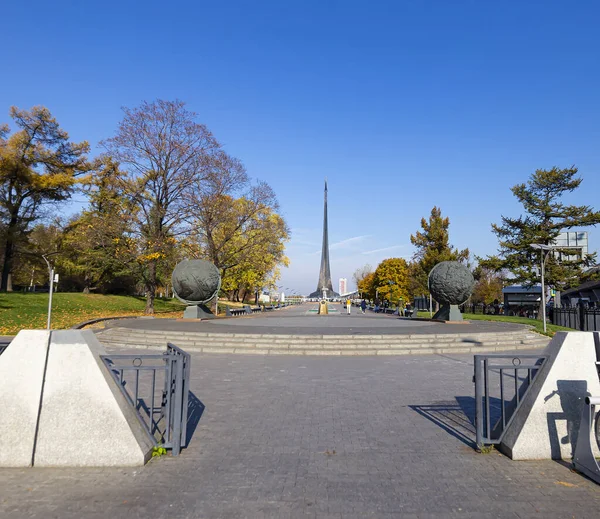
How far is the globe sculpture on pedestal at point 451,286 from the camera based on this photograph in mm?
21406

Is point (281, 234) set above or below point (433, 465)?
above

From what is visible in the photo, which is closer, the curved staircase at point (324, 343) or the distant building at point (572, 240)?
the curved staircase at point (324, 343)

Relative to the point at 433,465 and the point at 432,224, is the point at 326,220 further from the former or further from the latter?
the point at 433,465

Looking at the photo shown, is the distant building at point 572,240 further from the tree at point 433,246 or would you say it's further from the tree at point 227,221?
the tree at point 227,221

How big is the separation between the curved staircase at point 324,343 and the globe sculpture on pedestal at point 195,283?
22.1 feet

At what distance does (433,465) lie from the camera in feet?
14.4

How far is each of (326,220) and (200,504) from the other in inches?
5171

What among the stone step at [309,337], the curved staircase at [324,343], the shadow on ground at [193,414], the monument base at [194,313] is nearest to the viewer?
the shadow on ground at [193,414]

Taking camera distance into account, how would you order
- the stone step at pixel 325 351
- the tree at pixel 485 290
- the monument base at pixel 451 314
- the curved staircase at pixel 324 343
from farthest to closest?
1. the tree at pixel 485 290
2. the monument base at pixel 451 314
3. the curved staircase at pixel 324 343
4. the stone step at pixel 325 351

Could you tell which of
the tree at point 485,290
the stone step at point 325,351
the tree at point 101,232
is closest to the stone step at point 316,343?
the stone step at point 325,351

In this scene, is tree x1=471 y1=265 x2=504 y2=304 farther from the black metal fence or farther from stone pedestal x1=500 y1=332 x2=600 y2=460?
stone pedestal x1=500 y1=332 x2=600 y2=460

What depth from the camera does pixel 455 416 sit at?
6.27 meters

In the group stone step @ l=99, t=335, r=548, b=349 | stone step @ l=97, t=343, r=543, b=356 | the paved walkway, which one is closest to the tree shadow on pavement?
stone step @ l=97, t=343, r=543, b=356

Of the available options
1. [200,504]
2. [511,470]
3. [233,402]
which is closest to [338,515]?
[200,504]
